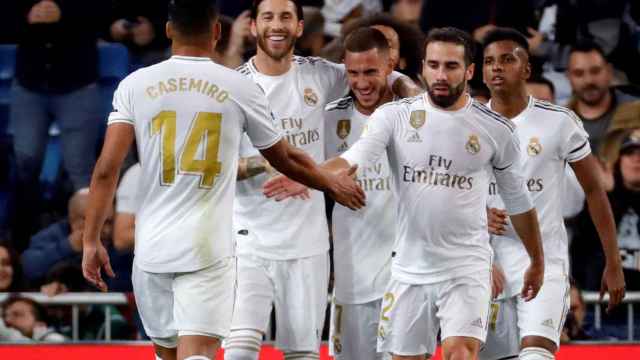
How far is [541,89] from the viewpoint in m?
8.49

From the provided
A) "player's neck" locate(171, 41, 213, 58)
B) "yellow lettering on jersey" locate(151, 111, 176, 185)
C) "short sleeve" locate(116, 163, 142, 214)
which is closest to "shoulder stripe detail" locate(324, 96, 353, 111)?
"player's neck" locate(171, 41, 213, 58)

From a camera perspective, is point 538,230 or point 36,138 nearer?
point 538,230

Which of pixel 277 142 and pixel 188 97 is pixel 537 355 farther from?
pixel 188 97

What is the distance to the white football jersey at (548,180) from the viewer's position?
6.14 meters

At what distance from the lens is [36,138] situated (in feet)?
28.2

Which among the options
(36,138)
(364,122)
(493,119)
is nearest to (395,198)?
(364,122)

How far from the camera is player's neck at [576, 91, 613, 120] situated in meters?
8.49

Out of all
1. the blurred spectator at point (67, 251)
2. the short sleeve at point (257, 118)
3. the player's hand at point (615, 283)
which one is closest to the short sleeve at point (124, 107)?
the short sleeve at point (257, 118)

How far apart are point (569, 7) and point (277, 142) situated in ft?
14.7

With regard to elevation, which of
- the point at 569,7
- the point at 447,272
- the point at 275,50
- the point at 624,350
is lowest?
the point at 624,350

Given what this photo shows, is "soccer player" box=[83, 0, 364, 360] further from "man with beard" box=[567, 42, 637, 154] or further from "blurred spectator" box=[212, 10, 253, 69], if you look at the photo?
"man with beard" box=[567, 42, 637, 154]

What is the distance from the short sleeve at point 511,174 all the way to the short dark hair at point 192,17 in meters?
1.36

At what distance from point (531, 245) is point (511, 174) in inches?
12.8

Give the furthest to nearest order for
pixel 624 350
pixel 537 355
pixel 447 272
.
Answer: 1. pixel 624 350
2. pixel 537 355
3. pixel 447 272
